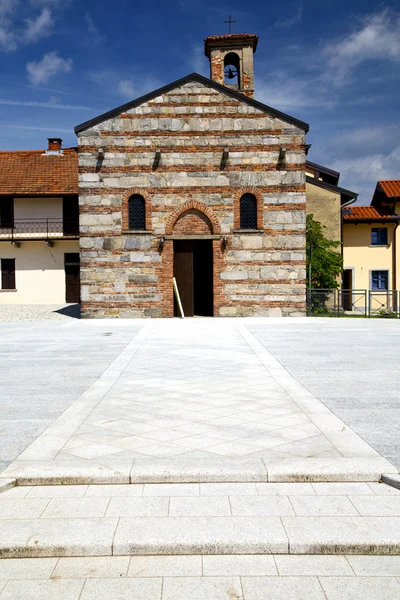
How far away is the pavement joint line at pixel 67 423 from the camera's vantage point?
198 inches

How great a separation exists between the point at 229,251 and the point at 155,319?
11.7ft

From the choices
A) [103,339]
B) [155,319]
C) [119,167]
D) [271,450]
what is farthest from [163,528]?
[119,167]

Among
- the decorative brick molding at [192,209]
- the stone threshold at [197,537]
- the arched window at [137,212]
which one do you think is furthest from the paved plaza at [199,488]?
the arched window at [137,212]

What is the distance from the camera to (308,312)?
21.1 meters

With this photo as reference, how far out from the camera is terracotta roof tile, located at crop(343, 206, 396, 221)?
32.6m

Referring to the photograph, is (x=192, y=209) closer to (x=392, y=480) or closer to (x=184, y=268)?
(x=184, y=268)

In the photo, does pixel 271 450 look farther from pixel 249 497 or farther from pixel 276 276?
pixel 276 276

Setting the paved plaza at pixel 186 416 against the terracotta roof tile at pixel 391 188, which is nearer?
the paved plaza at pixel 186 416

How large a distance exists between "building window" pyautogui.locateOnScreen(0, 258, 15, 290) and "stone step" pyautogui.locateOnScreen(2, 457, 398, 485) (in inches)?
1133

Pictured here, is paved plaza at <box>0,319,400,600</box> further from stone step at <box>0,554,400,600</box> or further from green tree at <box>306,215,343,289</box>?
green tree at <box>306,215,343,289</box>

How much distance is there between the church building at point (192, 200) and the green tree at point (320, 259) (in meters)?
5.98

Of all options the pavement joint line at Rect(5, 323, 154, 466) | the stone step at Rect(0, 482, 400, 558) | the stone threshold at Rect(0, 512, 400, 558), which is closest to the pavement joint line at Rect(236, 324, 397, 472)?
the stone step at Rect(0, 482, 400, 558)

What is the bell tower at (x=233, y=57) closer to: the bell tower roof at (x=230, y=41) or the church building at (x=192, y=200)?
the bell tower roof at (x=230, y=41)

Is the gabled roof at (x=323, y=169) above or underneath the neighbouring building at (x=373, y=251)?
above
